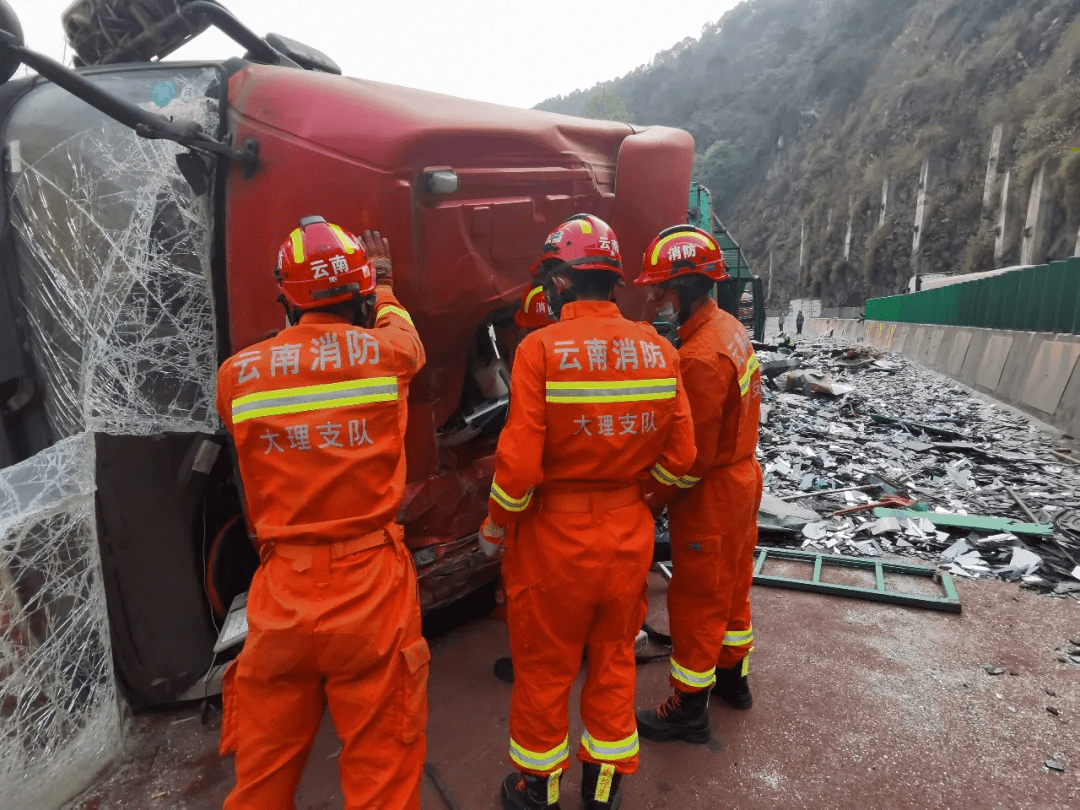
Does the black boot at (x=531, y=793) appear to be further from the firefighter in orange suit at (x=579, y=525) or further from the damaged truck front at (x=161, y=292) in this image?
the damaged truck front at (x=161, y=292)

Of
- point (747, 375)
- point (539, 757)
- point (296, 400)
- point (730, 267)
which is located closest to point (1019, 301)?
point (730, 267)

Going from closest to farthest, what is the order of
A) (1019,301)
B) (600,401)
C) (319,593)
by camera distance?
(319,593), (600,401), (1019,301)

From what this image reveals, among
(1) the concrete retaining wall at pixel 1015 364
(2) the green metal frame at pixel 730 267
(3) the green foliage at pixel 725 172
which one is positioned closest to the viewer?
(1) the concrete retaining wall at pixel 1015 364

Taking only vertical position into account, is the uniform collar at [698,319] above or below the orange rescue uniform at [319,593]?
above

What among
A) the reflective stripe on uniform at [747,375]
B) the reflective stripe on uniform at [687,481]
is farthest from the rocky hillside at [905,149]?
the reflective stripe on uniform at [687,481]

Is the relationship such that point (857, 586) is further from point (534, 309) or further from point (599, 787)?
point (534, 309)

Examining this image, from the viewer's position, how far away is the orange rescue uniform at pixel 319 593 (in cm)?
163

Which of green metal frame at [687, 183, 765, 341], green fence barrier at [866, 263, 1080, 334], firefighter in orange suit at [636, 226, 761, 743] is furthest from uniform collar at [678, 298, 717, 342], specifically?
green fence barrier at [866, 263, 1080, 334]

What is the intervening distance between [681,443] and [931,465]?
4668 mm

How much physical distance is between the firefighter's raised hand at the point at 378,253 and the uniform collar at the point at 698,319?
1.05 meters

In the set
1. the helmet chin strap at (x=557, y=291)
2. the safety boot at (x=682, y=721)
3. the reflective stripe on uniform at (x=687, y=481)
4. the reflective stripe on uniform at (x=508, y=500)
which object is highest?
the helmet chin strap at (x=557, y=291)

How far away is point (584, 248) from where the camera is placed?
81.7 inches

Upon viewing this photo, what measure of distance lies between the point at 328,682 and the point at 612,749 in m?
0.85

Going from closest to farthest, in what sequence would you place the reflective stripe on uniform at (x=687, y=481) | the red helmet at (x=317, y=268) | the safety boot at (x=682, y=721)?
the red helmet at (x=317, y=268) < the reflective stripe on uniform at (x=687, y=481) < the safety boot at (x=682, y=721)
